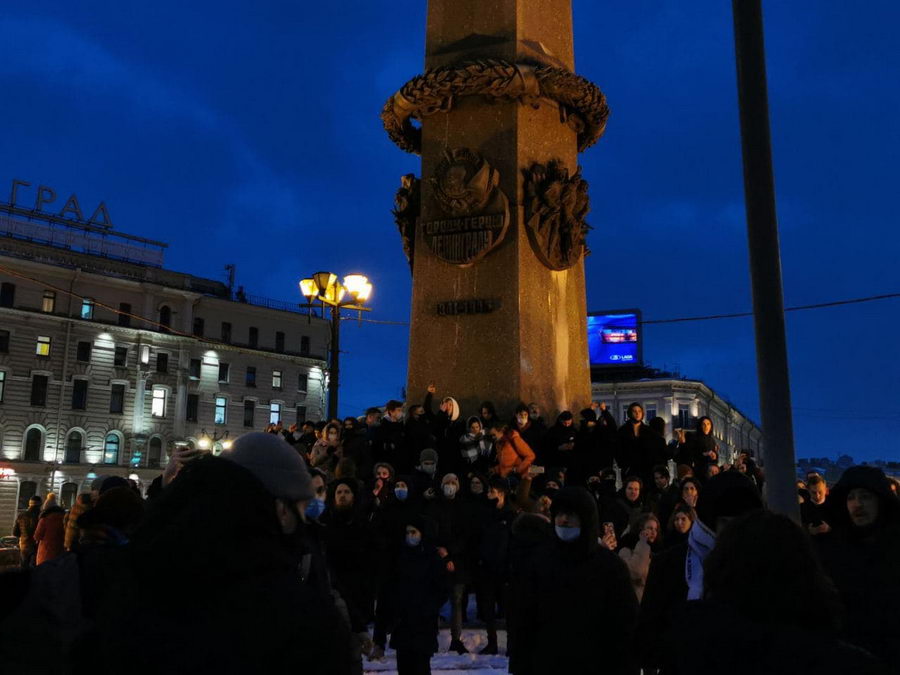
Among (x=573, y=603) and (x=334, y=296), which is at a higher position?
(x=334, y=296)

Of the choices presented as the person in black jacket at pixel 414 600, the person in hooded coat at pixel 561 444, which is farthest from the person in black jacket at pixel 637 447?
the person in black jacket at pixel 414 600

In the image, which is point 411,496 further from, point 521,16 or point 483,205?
point 521,16

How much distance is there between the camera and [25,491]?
160 ft

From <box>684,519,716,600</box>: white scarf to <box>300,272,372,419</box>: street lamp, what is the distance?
9124 millimetres

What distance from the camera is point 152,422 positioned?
5469cm

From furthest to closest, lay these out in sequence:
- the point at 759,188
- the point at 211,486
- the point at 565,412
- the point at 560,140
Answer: the point at 560,140 → the point at 565,412 → the point at 759,188 → the point at 211,486

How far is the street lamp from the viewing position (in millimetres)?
14062

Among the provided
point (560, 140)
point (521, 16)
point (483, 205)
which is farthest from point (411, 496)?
point (521, 16)

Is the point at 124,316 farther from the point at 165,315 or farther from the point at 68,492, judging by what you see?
the point at 68,492

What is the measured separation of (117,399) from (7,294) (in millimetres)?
8159

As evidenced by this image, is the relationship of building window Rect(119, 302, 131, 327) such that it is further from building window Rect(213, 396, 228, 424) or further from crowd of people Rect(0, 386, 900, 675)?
crowd of people Rect(0, 386, 900, 675)

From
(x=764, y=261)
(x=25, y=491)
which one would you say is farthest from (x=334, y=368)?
(x=25, y=491)

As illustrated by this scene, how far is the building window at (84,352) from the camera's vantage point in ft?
174

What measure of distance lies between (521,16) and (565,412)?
5.44 m
